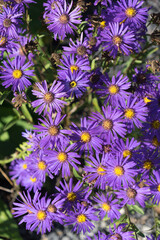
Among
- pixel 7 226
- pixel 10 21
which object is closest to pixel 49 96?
pixel 10 21

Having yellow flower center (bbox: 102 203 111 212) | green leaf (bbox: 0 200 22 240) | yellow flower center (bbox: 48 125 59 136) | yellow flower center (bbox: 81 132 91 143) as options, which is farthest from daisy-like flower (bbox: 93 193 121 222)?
green leaf (bbox: 0 200 22 240)

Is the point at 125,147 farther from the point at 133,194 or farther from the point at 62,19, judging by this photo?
the point at 62,19

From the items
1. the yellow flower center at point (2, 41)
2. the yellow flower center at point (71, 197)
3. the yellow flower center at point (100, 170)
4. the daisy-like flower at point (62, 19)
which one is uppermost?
the daisy-like flower at point (62, 19)

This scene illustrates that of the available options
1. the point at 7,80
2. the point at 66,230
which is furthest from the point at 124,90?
the point at 66,230

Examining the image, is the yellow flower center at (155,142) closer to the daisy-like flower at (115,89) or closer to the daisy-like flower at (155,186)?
the daisy-like flower at (155,186)

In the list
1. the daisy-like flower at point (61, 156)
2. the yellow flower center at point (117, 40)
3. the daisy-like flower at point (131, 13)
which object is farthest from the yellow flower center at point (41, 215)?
the daisy-like flower at point (131, 13)

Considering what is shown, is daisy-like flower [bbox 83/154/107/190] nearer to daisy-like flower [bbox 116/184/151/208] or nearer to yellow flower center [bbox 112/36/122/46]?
daisy-like flower [bbox 116/184/151/208]
